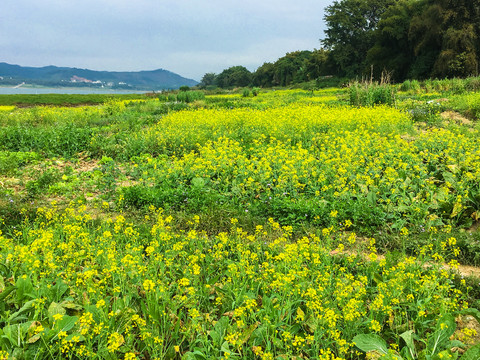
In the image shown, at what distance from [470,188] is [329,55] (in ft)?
185

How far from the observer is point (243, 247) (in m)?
4.02

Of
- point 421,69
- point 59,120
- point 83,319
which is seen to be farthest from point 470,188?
point 421,69

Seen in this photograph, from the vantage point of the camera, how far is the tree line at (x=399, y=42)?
110 feet

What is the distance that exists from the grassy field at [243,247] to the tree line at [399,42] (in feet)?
48.3

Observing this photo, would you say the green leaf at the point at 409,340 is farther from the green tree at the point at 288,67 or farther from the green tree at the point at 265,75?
the green tree at the point at 265,75

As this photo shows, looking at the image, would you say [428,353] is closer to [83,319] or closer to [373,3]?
[83,319]

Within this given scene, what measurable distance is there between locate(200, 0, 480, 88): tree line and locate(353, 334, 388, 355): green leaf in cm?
1883

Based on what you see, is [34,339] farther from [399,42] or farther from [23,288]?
[399,42]

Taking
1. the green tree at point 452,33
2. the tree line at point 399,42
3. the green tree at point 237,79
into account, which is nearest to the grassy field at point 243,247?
the tree line at point 399,42

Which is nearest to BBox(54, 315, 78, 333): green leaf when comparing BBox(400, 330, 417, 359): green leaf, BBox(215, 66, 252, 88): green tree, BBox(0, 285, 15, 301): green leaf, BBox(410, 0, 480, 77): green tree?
BBox(0, 285, 15, 301): green leaf

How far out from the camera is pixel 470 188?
5656mm

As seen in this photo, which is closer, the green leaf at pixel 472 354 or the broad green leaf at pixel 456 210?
the green leaf at pixel 472 354

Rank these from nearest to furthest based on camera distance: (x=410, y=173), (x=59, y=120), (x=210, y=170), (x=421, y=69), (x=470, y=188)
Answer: (x=470, y=188)
(x=410, y=173)
(x=210, y=170)
(x=59, y=120)
(x=421, y=69)

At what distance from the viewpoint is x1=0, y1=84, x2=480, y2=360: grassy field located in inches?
109
